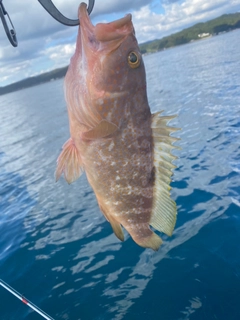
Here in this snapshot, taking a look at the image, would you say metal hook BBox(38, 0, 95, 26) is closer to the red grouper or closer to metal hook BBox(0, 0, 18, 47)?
the red grouper

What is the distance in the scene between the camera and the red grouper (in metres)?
1.98

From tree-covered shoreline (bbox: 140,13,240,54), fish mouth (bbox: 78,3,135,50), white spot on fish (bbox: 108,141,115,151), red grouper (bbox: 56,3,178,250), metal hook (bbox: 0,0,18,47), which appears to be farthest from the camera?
tree-covered shoreline (bbox: 140,13,240,54)

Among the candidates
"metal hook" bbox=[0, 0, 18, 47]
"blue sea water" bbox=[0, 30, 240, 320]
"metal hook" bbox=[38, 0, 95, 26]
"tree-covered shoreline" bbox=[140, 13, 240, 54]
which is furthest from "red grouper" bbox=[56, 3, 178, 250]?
"tree-covered shoreline" bbox=[140, 13, 240, 54]

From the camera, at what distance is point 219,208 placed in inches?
371

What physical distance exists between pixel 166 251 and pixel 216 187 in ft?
11.6

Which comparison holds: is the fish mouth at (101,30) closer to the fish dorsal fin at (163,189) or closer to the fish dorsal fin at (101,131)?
the fish dorsal fin at (101,131)

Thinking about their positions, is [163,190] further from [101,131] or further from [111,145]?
[101,131]

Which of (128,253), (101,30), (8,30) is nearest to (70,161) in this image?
(101,30)

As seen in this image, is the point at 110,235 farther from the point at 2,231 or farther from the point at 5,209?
the point at 5,209

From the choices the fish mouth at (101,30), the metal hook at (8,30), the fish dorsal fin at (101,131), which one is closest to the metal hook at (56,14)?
the fish mouth at (101,30)

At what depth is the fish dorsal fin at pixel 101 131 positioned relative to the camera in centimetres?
206

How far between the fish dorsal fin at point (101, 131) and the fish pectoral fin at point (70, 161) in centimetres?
17

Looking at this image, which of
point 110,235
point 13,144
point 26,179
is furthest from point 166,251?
point 13,144

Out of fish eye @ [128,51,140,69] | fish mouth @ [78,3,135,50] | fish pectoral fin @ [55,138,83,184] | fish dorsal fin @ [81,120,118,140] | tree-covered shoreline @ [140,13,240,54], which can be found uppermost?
fish mouth @ [78,3,135,50]
